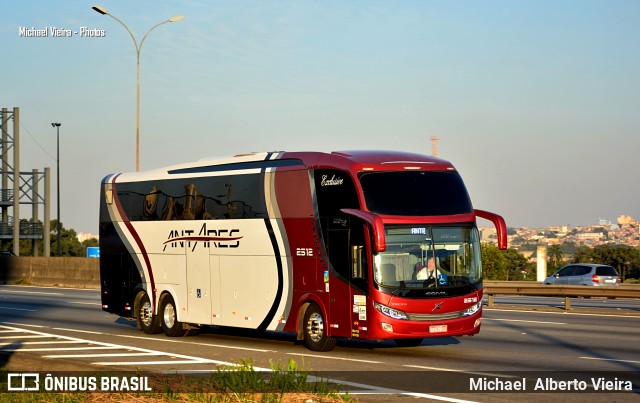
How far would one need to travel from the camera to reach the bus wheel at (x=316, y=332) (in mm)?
19359

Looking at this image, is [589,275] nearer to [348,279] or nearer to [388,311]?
[348,279]

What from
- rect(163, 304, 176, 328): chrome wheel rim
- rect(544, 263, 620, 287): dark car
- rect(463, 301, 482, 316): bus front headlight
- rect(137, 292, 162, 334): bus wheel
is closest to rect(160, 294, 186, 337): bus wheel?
rect(163, 304, 176, 328): chrome wheel rim

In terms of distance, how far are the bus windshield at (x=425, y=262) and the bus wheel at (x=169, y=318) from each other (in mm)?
6869

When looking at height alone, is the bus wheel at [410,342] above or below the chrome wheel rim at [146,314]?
below

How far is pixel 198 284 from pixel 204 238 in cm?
104

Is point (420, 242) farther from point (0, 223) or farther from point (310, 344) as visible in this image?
point (0, 223)

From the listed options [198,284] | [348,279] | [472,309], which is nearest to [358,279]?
[348,279]

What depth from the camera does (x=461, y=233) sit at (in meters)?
19.0

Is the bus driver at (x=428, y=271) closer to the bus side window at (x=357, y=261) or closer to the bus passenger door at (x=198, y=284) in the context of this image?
the bus side window at (x=357, y=261)

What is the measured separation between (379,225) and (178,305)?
7218 millimetres

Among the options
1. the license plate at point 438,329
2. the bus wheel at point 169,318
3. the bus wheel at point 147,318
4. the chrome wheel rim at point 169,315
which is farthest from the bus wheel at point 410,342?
the bus wheel at point 147,318

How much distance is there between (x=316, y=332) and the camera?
19656 millimetres

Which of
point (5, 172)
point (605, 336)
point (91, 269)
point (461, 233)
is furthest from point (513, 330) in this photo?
point (5, 172)

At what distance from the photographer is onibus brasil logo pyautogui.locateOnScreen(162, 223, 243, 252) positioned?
71.8 feet
